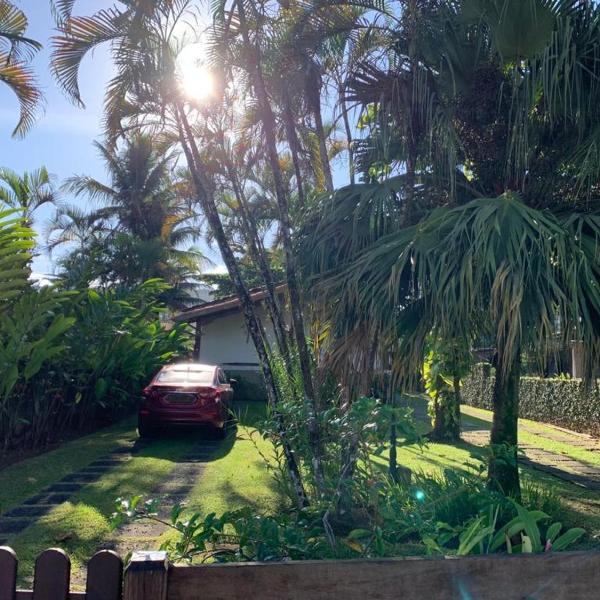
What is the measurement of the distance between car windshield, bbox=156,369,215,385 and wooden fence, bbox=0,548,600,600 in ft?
30.1

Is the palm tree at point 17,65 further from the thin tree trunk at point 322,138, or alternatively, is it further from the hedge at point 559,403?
the hedge at point 559,403

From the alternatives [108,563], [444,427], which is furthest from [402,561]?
[444,427]

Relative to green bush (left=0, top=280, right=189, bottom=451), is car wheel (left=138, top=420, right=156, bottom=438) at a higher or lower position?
lower

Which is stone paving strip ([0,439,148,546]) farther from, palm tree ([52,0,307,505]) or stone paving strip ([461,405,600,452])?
stone paving strip ([461,405,600,452])

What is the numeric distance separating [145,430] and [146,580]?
30.9 ft

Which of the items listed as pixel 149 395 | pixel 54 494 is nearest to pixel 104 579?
pixel 54 494

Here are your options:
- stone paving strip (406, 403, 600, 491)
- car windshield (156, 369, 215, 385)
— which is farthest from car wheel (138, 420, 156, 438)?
stone paving strip (406, 403, 600, 491)

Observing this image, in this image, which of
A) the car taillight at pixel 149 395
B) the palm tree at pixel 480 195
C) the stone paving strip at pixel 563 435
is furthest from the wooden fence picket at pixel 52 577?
the stone paving strip at pixel 563 435

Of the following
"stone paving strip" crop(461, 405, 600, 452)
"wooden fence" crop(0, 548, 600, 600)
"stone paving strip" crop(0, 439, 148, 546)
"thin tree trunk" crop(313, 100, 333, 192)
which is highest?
"thin tree trunk" crop(313, 100, 333, 192)

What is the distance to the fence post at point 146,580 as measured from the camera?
7.48 ft

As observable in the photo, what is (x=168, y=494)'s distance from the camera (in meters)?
6.73

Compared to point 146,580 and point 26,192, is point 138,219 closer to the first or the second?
point 26,192

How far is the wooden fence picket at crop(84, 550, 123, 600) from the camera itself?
2328 millimetres

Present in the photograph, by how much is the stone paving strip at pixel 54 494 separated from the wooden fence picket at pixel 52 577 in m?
3.56
